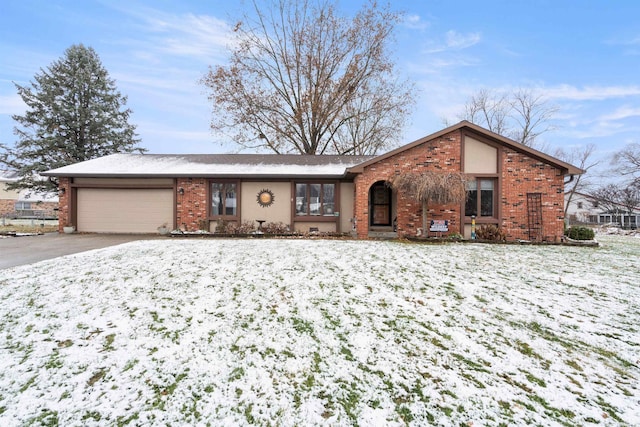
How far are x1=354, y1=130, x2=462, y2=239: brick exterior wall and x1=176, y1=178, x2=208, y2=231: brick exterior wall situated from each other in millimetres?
6672

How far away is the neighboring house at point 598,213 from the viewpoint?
25.1m

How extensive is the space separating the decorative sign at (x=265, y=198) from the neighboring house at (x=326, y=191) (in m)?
0.04

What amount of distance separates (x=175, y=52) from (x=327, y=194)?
1002cm

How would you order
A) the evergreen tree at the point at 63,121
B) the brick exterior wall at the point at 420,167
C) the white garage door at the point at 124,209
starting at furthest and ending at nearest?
A: the evergreen tree at the point at 63,121 < the white garage door at the point at 124,209 < the brick exterior wall at the point at 420,167

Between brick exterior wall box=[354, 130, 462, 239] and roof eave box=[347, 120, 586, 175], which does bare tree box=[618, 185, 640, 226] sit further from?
brick exterior wall box=[354, 130, 462, 239]

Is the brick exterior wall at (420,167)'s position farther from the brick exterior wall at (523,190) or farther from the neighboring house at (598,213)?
the neighboring house at (598,213)

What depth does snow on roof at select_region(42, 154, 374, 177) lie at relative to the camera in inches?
465

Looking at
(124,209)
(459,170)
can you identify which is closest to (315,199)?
(459,170)

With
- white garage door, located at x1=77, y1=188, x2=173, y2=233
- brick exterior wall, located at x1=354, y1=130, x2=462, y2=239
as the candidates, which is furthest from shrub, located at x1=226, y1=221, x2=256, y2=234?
brick exterior wall, located at x1=354, y1=130, x2=462, y2=239

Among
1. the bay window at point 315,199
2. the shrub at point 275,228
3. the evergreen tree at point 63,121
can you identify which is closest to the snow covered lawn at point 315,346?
the shrub at point 275,228

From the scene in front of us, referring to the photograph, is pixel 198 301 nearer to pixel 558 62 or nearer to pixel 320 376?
pixel 320 376

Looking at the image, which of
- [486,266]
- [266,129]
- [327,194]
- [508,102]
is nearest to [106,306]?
[486,266]

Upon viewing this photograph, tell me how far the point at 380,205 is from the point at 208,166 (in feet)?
25.7

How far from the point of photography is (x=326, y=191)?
12227mm
